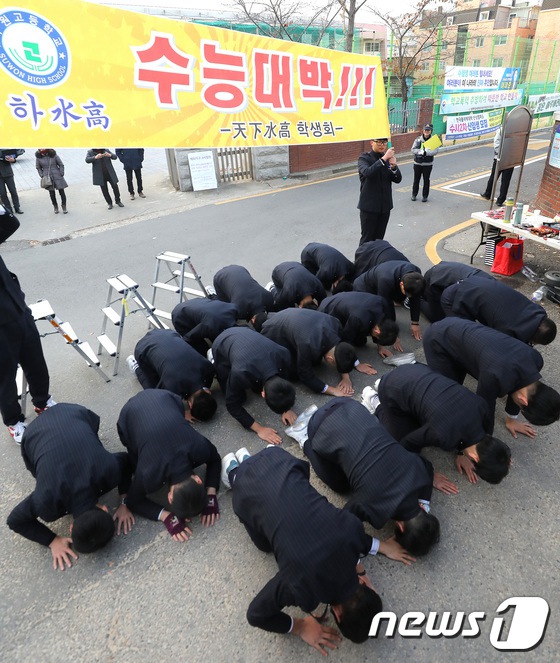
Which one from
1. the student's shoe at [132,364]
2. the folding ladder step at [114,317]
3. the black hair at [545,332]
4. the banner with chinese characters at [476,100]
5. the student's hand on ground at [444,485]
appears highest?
the banner with chinese characters at [476,100]

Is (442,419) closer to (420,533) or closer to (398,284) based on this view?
(420,533)

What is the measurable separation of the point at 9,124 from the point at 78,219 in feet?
26.8

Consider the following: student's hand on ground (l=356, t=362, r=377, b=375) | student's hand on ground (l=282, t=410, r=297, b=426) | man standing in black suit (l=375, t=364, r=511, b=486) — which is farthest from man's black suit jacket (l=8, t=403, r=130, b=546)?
student's hand on ground (l=356, t=362, r=377, b=375)

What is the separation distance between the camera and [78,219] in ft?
31.8

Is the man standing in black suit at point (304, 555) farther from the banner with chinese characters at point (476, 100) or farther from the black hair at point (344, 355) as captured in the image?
the banner with chinese characters at point (476, 100)

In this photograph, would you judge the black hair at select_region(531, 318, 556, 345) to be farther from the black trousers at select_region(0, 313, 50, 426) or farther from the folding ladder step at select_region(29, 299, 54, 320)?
the folding ladder step at select_region(29, 299, 54, 320)

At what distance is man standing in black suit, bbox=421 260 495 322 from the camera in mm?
4559

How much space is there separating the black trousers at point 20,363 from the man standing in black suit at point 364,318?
112 inches

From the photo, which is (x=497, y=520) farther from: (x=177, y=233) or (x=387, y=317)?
(x=177, y=233)

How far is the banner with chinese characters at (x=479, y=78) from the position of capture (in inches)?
577

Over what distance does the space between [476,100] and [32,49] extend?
17044 millimetres

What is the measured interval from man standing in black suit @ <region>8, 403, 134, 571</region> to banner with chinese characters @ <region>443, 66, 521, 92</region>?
16.2 metres

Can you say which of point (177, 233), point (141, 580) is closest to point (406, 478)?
point (141, 580)

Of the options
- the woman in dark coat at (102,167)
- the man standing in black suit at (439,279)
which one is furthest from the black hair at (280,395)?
the woman in dark coat at (102,167)
